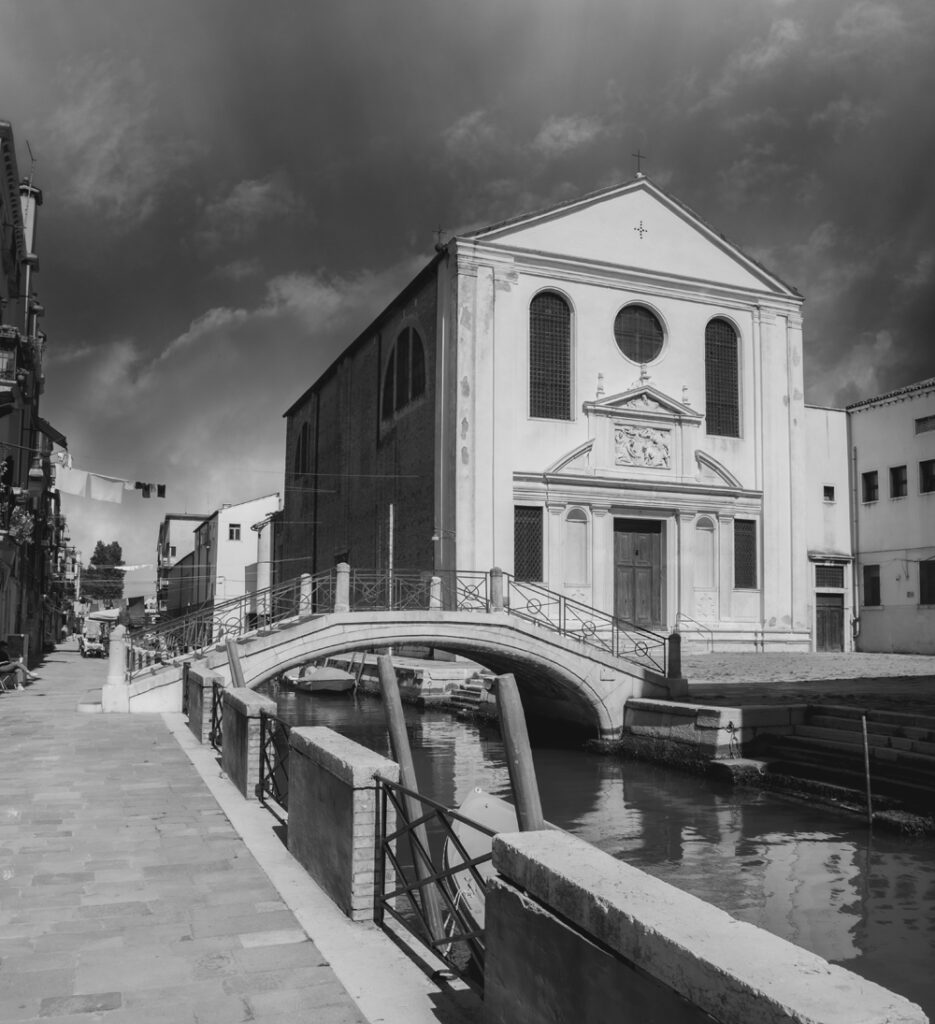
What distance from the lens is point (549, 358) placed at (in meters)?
24.7

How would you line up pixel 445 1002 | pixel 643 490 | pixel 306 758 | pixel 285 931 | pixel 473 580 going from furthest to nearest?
pixel 643 490 < pixel 473 580 < pixel 306 758 < pixel 285 931 < pixel 445 1002

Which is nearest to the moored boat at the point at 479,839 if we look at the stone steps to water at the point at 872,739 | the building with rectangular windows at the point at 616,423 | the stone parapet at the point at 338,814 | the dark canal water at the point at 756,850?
the stone parapet at the point at 338,814

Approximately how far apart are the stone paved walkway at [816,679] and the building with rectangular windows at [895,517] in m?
1.48

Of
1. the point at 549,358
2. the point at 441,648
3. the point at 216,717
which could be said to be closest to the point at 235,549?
the point at 549,358

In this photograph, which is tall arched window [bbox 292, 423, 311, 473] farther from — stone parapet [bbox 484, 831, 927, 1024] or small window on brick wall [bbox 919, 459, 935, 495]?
stone parapet [bbox 484, 831, 927, 1024]

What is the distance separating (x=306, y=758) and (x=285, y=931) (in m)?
1.38

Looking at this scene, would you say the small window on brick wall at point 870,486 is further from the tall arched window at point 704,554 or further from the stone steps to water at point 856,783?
the stone steps to water at point 856,783

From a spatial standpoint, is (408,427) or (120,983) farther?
(408,427)

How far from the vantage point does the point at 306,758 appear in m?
6.40

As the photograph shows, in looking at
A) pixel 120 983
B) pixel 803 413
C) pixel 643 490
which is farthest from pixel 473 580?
pixel 120 983

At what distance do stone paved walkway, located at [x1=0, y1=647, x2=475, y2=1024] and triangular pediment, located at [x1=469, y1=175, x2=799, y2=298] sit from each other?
18.0 meters

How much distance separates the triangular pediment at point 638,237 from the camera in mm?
24734

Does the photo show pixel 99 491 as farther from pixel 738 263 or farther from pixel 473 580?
pixel 738 263

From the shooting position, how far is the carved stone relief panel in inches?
978
